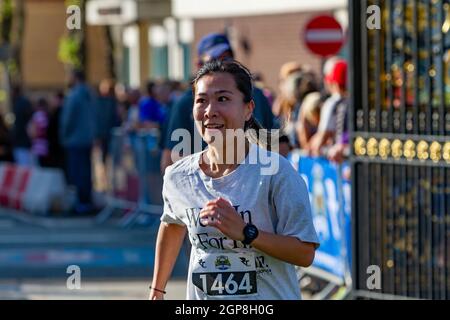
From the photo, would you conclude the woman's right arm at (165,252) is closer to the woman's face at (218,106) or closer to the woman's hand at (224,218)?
the woman's face at (218,106)

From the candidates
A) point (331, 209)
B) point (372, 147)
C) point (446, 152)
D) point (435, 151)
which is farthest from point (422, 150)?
point (331, 209)

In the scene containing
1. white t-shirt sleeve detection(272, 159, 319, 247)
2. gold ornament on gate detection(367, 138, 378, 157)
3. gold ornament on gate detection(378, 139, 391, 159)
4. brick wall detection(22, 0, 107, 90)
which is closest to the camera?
white t-shirt sleeve detection(272, 159, 319, 247)

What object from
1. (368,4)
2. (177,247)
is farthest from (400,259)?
(177,247)

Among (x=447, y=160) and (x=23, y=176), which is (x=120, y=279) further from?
(x=23, y=176)

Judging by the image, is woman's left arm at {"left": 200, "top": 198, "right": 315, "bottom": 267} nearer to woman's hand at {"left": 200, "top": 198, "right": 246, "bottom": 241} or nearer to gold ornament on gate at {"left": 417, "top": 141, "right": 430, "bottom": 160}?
woman's hand at {"left": 200, "top": 198, "right": 246, "bottom": 241}

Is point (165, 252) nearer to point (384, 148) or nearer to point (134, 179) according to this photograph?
point (384, 148)

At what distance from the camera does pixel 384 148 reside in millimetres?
10609

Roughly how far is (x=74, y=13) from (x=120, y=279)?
3.13 metres

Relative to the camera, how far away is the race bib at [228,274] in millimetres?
6082

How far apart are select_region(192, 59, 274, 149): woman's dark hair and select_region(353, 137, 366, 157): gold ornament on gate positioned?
4.47m

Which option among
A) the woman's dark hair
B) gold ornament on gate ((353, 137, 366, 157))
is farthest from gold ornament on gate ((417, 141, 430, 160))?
the woman's dark hair

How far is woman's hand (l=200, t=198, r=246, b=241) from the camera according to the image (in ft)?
18.9

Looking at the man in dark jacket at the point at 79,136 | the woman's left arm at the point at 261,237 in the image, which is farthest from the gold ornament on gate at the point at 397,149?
the man in dark jacket at the point at 79,136

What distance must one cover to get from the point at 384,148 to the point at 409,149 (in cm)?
26
